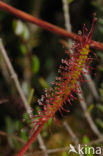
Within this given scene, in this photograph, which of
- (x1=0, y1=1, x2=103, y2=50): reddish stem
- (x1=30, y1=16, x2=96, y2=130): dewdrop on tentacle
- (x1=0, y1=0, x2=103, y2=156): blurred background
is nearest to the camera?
(x1=30, y1=16, x2=96, y2=130): dewdrop on tentacle

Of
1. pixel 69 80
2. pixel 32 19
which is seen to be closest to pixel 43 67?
pixel 32 19

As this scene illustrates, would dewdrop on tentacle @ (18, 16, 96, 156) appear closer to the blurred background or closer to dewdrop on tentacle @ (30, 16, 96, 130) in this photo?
dewdrop on tentacle @ (30, 16, 96, 130)

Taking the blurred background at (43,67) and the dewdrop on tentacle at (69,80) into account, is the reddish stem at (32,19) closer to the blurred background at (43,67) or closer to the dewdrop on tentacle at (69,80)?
the dewdrop on tentacle at (69,80)

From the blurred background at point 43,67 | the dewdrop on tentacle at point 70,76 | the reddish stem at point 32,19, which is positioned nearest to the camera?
the dewdrop on tentacle at point 70,76

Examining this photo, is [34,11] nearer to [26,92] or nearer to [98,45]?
[26,92]

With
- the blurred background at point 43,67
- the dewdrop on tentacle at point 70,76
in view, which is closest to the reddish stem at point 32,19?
the dewdrop on tentacle at point 70,76

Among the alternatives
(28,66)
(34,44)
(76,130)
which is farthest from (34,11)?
(76,130)

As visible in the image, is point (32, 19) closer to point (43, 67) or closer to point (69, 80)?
point (69, 80)

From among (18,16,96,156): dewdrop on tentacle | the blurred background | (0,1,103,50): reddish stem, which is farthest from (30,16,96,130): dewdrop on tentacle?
the blurred background

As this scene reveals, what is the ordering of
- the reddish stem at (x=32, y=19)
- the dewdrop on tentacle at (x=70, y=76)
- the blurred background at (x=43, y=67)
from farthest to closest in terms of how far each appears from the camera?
the blurred background at (x=43, y=67) < the reddish stem at (x=32, y=19) < the dewdrop on tentacle at (x=70, y=76)
